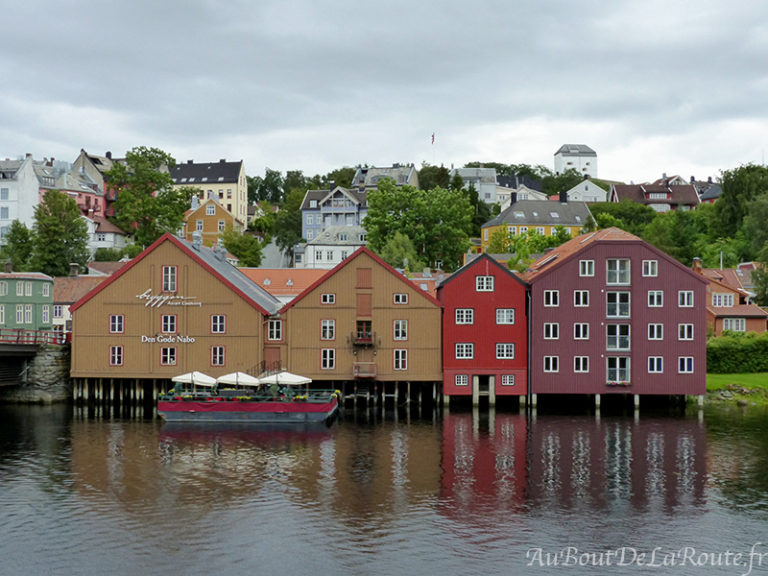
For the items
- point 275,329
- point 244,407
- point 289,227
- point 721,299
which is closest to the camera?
point 244,407

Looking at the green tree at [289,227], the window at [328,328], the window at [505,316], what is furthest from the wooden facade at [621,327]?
the green tree at [289,227]

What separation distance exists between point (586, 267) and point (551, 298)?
3.66 m

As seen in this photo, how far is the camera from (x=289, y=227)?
470 ft

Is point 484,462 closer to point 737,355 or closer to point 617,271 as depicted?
point 617,271

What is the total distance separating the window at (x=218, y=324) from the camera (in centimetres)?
6700

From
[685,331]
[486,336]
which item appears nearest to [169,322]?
[486,336]

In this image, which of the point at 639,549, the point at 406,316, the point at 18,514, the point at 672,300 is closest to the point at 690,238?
the point at 672,300

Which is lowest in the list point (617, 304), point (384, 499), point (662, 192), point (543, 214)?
point (384, 499)

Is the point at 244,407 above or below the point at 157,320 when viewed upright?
below

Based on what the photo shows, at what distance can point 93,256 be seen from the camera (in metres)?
121

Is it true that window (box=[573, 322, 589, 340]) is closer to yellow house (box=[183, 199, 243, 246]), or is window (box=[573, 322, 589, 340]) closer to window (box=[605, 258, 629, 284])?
window (box=[605, 258, 629, 284])

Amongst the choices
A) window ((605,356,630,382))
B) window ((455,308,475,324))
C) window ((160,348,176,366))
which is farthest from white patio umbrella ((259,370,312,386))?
window ((605,356,630,382))

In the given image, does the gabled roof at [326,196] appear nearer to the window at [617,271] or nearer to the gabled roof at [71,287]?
the gabled roof at [71,287]

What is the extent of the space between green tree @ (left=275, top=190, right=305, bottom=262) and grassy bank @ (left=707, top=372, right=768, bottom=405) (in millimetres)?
76114
